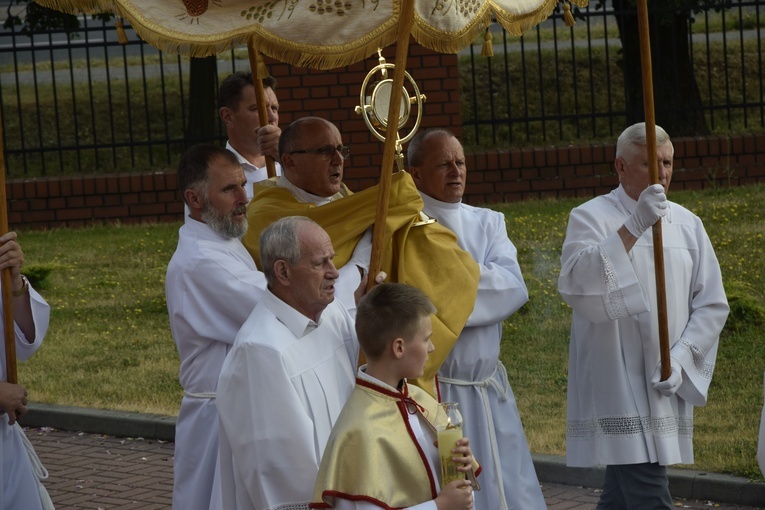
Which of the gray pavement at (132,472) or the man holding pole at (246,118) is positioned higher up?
the man holding pole at (246,118)

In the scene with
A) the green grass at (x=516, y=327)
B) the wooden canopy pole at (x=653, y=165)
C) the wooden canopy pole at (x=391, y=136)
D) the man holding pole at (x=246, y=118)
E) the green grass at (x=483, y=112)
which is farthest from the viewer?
the green grass at (x=483, y=112)

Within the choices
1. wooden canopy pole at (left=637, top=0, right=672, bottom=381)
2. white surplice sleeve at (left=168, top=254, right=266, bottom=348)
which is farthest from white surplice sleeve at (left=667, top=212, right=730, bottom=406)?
white surplice sleeve at (left=168, top=254, right=266, bottom=348)

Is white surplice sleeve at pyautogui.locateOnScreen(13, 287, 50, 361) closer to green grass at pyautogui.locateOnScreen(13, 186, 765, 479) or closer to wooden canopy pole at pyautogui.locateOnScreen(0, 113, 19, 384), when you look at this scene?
wooden canopy pole at pyautogui.locateOnScreen(0, 113, 19, 384)

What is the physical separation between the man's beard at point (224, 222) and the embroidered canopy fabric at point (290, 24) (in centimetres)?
59

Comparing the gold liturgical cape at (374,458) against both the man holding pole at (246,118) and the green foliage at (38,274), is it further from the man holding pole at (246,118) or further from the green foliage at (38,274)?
the green foliage at (38,274)

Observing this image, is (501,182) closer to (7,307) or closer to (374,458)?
(7,307)

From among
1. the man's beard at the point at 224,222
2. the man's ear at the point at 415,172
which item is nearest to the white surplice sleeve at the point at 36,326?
the man's beard at the point at 224,222

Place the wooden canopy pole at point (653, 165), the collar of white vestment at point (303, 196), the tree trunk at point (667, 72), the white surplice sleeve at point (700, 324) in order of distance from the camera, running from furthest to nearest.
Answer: the tree trunk at point (667, 72)
the white surplice sleeve at point (700, 324)
the collar of white vestment at point (303, 196)
the wooden canopy pole at point (653, 165)

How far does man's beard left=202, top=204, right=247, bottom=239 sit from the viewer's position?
4824 millimetres

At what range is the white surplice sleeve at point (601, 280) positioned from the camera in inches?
207

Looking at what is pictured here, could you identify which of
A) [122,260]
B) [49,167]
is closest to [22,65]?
[49,167]

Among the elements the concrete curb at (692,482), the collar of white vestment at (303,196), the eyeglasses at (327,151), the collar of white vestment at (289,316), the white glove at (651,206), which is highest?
the eyeglasses at (327,151)

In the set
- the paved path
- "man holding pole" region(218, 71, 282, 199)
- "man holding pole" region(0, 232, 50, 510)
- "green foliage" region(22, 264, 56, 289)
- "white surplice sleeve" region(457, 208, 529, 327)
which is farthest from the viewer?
"green foliage" region(22, 264, 56, 289)

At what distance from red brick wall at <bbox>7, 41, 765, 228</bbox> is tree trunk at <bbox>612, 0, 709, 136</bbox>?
0.99 metres
